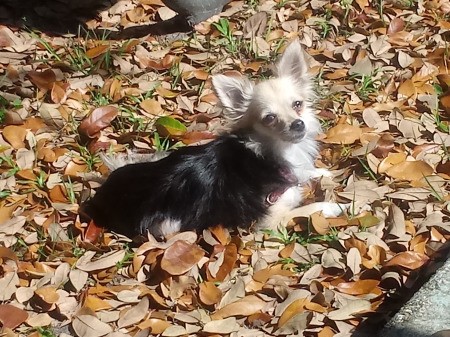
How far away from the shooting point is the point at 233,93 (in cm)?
420

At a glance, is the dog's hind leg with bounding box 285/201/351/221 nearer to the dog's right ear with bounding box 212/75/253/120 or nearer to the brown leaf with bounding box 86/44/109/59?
the dog's right ear with bounding box 212/75/253/120

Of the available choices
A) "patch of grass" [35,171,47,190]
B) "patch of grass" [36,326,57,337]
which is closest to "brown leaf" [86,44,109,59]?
"patch of grass" [35,171,47,190]

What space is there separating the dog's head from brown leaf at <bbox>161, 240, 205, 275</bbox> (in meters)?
A: 0.74

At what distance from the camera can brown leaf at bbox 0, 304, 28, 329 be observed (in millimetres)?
3574

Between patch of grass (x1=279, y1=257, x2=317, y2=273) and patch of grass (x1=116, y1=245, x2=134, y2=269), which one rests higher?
patch of grass (x1=279, y1=257, x2=317, y2=273)

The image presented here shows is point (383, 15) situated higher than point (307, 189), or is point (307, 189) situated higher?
point (383, 15)

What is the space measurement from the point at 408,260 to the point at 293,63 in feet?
4.18

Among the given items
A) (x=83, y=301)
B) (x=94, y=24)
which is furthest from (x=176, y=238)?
(x=94, y=24)

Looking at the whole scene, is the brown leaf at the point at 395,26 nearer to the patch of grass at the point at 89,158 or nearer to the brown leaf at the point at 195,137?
the brown leaf at the point at 195,137

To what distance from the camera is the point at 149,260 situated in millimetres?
3867

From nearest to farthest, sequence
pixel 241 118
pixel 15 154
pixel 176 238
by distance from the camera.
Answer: pixel 176 238
pixel 241 118
pixel 15 154

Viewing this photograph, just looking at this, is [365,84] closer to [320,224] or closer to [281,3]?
[281,3]

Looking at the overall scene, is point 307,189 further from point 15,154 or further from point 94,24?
point 94,24

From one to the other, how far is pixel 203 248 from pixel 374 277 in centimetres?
88
